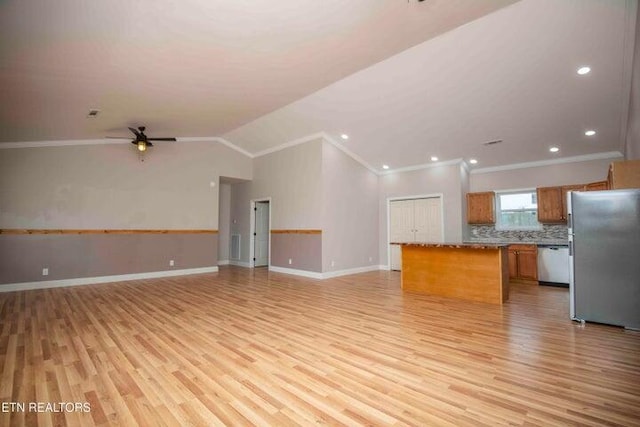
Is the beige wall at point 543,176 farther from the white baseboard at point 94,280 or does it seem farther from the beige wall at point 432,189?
the white baseboard at point 94,280

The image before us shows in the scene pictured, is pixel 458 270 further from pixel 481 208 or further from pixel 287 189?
pixel 287 189

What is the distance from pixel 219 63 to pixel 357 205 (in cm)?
526

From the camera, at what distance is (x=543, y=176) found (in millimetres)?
6902

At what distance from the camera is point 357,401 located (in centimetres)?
191

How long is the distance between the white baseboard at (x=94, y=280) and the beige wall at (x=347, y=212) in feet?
11.3

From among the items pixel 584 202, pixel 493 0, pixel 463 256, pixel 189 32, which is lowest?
pixel 463 256

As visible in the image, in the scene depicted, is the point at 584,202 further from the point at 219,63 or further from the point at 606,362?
the point at 219,63

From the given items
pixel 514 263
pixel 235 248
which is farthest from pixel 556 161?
pixel 235 248

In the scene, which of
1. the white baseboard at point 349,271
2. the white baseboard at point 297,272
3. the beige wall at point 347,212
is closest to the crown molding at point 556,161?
the beige wall at point 347,212

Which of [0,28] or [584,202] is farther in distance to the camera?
[584,202]

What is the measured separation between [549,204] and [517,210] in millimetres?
731

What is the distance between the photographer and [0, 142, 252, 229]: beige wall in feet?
18.3

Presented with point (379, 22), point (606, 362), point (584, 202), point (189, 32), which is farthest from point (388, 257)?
point (189, 32)

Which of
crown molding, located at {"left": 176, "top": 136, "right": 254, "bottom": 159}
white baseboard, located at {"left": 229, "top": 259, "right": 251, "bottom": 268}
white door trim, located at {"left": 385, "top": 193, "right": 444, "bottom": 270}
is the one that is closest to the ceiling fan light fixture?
white door trim, located at {"left": 385, "top": 193, "right": 444, "bottom": 270}
